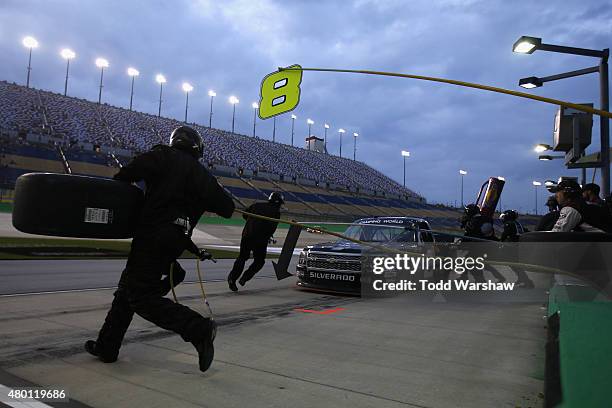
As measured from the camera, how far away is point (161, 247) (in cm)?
305

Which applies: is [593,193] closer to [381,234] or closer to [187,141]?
[381,234]

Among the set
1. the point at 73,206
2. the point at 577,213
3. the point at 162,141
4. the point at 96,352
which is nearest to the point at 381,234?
the point at 577,213

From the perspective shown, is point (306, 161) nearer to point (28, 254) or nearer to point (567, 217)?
point (28, 254)

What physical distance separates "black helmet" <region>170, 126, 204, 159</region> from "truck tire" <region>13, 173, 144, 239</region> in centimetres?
54

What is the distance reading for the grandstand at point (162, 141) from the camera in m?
34.8

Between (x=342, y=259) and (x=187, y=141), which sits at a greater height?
(x=187, y=141)

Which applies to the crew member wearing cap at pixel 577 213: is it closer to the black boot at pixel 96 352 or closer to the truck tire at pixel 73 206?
the truck tire at pixel 73 206

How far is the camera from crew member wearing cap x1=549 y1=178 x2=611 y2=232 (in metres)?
4.31

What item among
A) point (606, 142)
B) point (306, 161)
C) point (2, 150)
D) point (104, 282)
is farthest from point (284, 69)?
point (306, 161)

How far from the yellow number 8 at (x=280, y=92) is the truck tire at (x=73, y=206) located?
72.6 inches

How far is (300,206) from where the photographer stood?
4544 cm

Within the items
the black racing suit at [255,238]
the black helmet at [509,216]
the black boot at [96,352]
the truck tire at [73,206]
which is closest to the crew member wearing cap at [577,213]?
the truck tire at [73,206]

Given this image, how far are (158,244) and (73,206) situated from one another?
2.13 feet

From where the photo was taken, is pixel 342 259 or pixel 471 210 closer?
pixel 342 259
